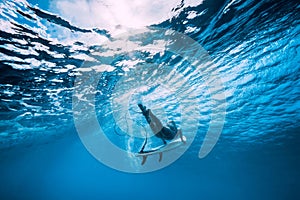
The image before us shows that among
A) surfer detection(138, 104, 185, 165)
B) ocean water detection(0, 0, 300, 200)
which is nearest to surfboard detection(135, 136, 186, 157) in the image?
surfer detection(138, 104, 185, 165)

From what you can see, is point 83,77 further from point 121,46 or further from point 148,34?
point 148,34

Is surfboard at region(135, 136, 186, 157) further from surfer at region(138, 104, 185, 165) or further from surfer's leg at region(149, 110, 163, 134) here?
surfer's leg at region(149, 110, 163, 134)

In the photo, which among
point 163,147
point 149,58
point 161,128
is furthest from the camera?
point 149,58

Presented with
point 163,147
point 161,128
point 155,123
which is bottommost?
point 163,147

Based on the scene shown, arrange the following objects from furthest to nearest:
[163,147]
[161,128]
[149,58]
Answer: [149,58] → [161,128] → [163,147]

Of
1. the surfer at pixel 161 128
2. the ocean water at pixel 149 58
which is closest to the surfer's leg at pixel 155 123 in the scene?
Answer: the surfer at pixel 161 128

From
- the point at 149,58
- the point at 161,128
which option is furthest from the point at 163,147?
the point at 149,58

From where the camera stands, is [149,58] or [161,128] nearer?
[161,128]

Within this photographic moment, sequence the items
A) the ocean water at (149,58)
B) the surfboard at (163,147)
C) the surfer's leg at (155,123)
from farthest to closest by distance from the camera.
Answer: the ocean water at (149,58) → the surfer's leg at (155,123) → the surfboard at (163,147)

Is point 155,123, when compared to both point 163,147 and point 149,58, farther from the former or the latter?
point 149,58

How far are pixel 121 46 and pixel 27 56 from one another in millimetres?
4682

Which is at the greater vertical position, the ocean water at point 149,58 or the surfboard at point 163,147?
the ocean water at point 149,58

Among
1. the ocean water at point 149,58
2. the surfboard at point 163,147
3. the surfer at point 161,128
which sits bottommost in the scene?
the surfboard at point 163,147

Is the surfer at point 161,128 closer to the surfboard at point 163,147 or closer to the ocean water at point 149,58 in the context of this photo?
the surfboard at point 163,147
